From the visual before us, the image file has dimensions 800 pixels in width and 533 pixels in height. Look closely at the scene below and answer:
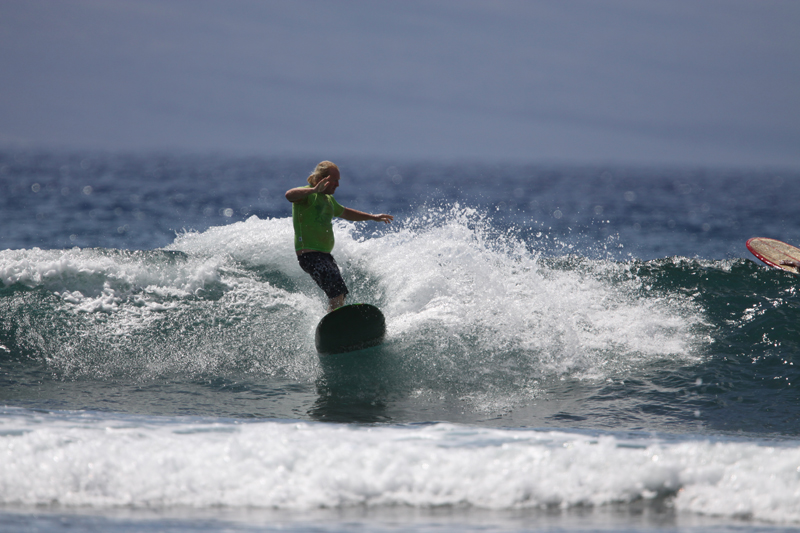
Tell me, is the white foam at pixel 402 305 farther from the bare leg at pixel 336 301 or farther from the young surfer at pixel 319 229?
the young surfer at pixel 319 229

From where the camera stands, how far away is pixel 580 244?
21375mm

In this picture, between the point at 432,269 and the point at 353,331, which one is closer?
the point at 353,331

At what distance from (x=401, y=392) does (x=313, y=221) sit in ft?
6.66

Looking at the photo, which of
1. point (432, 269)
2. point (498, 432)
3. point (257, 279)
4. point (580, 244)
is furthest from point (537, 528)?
point (580, 244)

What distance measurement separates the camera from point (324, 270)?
695cm

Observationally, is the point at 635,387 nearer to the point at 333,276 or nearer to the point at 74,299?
the point at 333,276

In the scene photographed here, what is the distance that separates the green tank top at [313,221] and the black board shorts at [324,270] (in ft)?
0.26

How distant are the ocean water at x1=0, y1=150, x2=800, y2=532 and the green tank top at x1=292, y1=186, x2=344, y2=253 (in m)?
1.26

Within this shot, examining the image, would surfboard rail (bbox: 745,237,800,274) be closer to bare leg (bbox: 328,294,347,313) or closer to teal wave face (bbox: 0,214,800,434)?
teal wave face (bbox: 0,214,800,434)

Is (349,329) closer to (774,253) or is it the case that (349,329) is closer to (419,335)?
(419,335)

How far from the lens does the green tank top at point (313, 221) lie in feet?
22.6

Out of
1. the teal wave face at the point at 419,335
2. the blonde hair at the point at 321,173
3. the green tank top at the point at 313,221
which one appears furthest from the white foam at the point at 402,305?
the blonde hair at the point at 321,173

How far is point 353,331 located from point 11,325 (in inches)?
169

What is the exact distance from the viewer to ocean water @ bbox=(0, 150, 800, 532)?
13.6 ft
